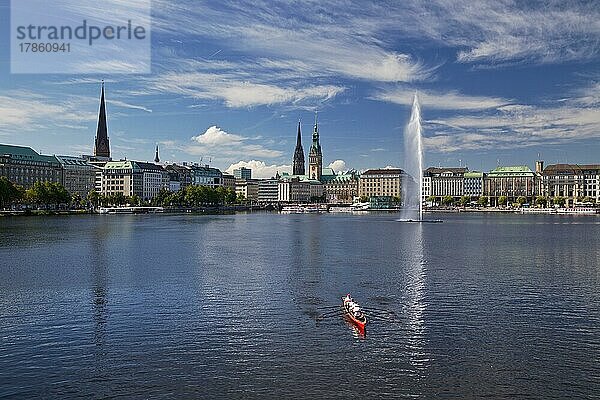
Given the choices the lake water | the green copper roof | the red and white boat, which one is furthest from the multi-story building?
the red and white boat

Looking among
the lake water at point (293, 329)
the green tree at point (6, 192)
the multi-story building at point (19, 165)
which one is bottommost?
the lake water at point (293, 329)

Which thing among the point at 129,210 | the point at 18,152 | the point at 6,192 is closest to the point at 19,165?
the point at 18,152

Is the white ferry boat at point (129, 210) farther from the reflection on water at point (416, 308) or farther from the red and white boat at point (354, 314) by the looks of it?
the red and white boat at point (354, 314)

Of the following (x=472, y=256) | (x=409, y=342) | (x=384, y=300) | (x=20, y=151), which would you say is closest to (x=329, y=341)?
(x=409, y=342)

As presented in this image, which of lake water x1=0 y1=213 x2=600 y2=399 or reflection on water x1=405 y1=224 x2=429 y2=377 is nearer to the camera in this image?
lake water x1=0 y1=213 x2=600 y2=399

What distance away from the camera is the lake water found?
67.1ft

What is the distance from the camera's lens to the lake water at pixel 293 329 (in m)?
20.4

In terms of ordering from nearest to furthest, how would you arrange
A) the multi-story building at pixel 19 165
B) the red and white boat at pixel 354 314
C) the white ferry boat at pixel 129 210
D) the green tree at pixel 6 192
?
Answer: the red and white boat at pixel 354 314 → the green tree at pixel 6 192 → the white ferry boat at pixel 129 210 → the multi-story building at pixel 19 165

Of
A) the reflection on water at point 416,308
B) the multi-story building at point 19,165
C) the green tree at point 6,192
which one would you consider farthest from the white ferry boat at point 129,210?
the reflection on water at point 416,308

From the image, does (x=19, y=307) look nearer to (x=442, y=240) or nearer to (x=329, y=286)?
(x=329, y=286)

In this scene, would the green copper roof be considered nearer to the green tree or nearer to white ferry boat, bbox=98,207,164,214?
white ferry boat, bbox=98,207,164,214

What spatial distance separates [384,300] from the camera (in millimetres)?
33688

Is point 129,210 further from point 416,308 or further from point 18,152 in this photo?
point 416,308

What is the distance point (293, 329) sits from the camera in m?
27.0
